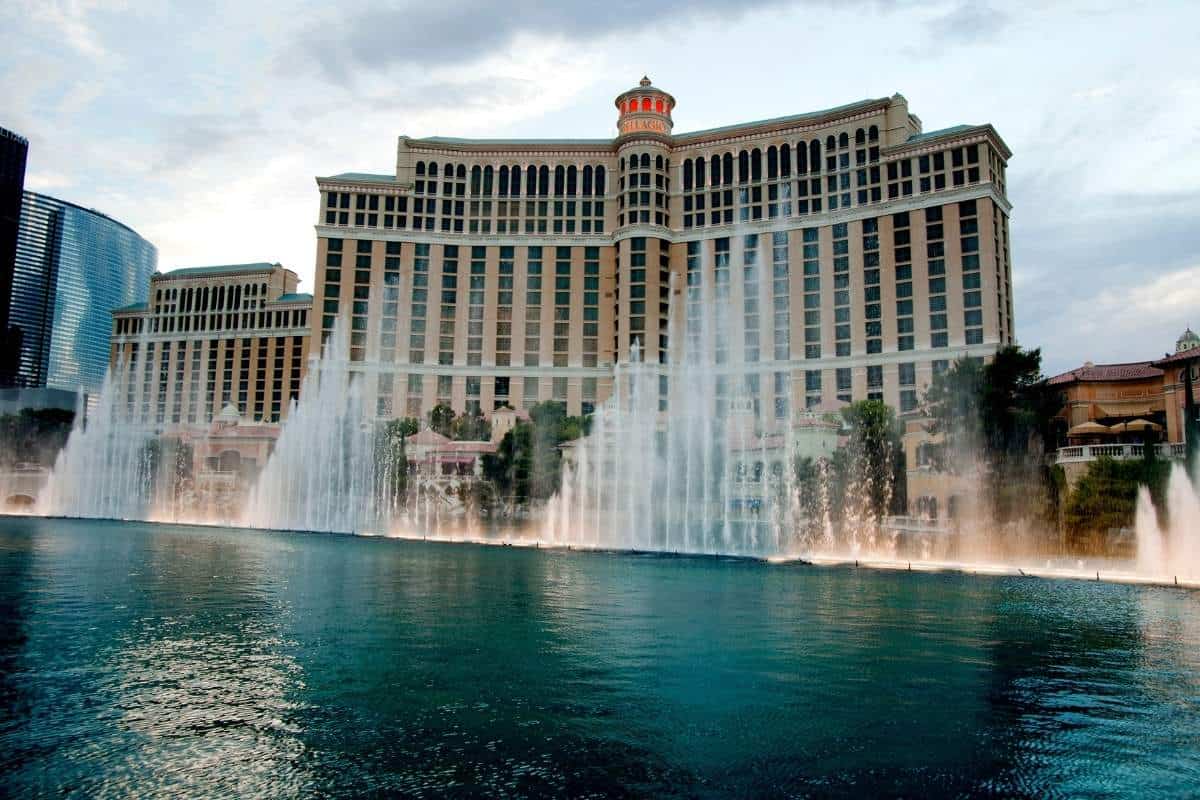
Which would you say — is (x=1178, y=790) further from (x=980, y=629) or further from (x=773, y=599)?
(x=773, y=599)

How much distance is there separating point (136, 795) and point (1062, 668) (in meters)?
15.3

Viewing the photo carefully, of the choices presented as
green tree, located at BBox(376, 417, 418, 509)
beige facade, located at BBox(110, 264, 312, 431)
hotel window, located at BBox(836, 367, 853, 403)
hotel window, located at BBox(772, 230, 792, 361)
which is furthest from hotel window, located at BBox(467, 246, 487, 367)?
hotel window, located at BBox(836, 367, 853, 403)

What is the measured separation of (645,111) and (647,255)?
62.9 feet

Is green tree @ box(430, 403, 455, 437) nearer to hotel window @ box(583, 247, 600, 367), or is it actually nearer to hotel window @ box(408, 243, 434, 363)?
hotel window @ box(408, 243, 434, 363)

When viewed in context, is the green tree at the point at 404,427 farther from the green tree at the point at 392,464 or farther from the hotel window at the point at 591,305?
the hotel window at the point at 591,305

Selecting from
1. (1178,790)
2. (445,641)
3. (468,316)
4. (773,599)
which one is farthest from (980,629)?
(468,316)

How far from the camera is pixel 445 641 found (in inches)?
682

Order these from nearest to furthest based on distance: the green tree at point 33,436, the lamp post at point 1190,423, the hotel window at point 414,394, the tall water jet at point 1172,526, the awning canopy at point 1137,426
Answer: the tall water jet at point 1172,526 → the lamp post at point 1190,423 → the awning canopy at point 1137,426 → the green tree at point 33,436 → the hotel window at point 414,394

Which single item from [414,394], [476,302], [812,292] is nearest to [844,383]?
[812,292]

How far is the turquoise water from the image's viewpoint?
32.1ft

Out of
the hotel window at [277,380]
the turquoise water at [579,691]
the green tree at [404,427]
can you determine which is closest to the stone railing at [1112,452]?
the turquoise water at [579,691]

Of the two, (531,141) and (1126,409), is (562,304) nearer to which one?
(531,141)

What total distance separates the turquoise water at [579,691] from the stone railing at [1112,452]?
66.0 ft

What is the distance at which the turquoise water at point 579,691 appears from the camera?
9.77 metres
